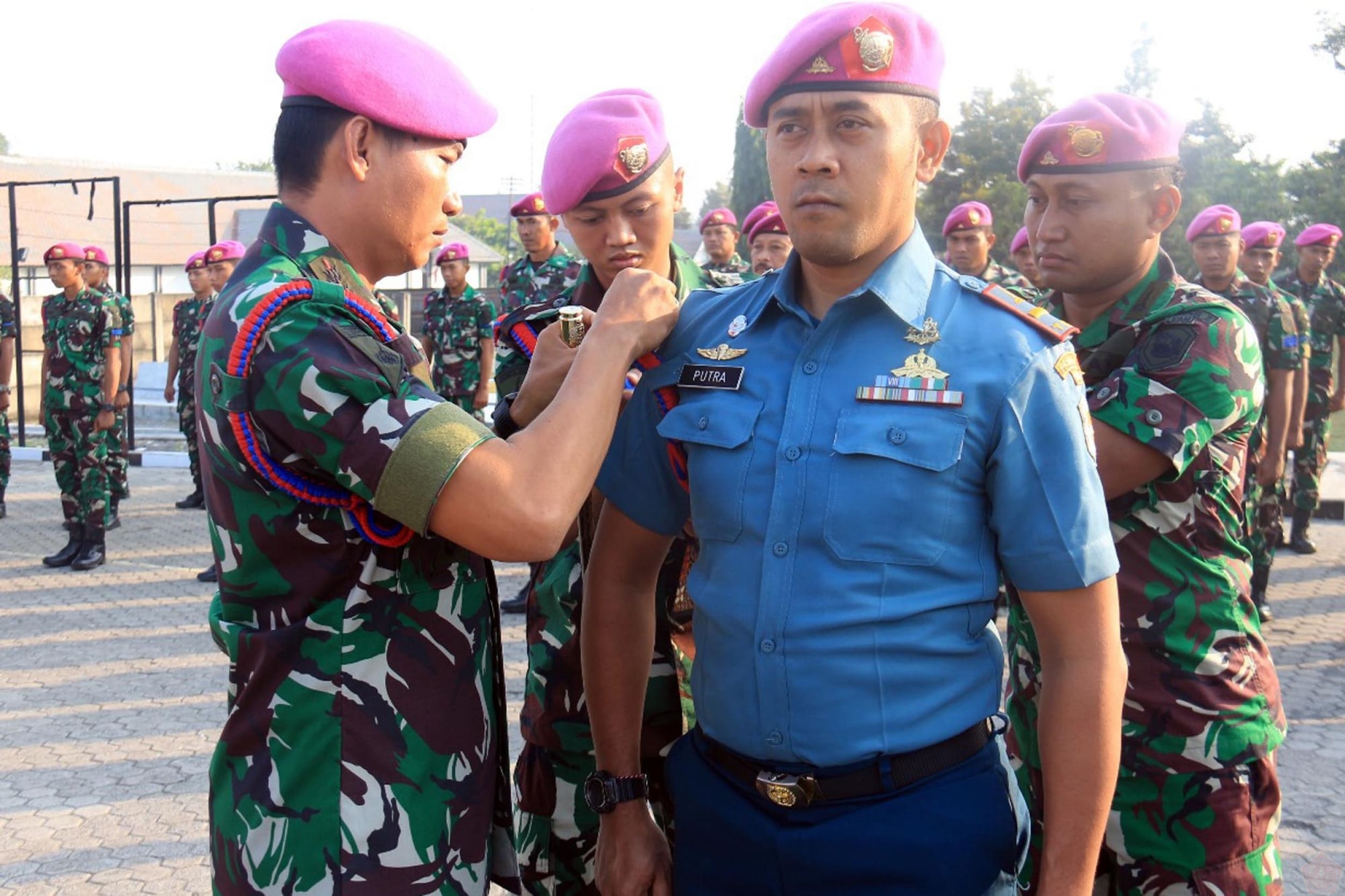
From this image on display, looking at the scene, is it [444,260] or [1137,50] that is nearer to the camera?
[444,260]

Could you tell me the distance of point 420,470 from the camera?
178cm

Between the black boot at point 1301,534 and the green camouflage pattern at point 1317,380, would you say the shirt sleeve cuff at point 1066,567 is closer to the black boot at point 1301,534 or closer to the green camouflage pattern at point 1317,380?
the green camouflage pattern at point 1317,380

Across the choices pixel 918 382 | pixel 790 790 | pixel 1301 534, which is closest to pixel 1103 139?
pixel 918 382

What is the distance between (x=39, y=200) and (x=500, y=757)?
4016cm

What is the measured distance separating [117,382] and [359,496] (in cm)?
874

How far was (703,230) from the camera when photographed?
10.7m

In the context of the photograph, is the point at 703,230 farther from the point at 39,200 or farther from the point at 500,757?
the point at 39,200

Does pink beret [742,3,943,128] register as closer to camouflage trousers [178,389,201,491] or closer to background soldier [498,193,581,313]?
background soldier [498,193,581,313]

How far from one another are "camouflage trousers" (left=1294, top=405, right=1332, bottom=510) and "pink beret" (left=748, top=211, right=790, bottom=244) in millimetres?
4472

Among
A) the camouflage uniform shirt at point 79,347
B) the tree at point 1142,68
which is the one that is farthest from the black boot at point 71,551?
the tree at point 1142,68

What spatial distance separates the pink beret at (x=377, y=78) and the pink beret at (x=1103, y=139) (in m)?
1.42

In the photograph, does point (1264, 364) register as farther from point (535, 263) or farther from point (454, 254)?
point (454, 254)

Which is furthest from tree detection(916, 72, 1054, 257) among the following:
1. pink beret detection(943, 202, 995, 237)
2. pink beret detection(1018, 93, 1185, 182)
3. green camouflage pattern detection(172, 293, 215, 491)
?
pink beret detection(1018, 93, 1185, 182)

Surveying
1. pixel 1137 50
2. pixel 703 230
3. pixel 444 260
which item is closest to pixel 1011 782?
pixel 703 230
